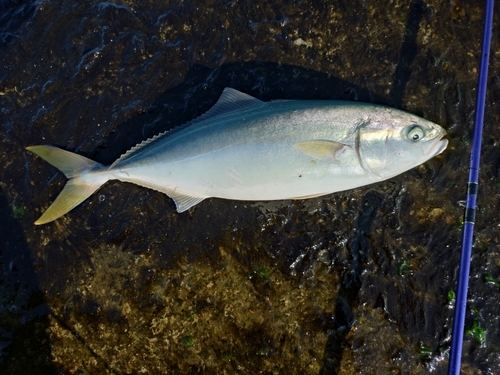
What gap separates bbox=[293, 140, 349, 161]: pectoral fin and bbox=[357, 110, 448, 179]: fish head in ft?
0.56

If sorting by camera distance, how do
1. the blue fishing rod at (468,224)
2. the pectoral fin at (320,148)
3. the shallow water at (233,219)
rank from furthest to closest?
1. the shallow water at (233,219)
2. the pectoral fin at (320,148)
3. the blue fishing rod at (468,224)

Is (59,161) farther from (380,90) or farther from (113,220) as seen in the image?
(380,90)

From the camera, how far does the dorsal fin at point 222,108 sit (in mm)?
2934

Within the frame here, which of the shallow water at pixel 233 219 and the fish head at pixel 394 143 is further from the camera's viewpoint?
the shallow water at pixel 233 219

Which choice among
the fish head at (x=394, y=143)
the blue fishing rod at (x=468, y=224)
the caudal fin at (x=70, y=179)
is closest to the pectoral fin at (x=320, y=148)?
the fish head at (x=394, y=143)

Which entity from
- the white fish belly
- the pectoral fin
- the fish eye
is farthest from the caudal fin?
the fish eye

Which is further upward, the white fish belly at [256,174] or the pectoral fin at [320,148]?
the pectoral fin at [320,148]

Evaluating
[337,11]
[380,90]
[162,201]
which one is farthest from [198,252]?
[337,11]

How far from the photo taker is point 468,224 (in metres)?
2.58

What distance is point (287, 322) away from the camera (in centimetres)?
308

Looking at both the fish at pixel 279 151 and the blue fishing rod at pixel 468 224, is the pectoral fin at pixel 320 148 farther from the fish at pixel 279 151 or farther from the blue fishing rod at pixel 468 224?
the blue fishing rod at pixel 468 224

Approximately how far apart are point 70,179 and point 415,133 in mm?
2735

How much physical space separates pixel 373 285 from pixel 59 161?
2779 millimetres

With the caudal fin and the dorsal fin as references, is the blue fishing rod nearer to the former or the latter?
the dorsal fin
